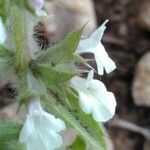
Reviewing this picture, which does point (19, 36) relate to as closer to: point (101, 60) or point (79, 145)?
point (101, 60)

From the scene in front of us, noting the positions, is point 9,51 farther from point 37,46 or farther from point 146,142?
point 146,142

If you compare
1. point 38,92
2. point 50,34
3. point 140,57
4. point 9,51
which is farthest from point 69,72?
point 140,57

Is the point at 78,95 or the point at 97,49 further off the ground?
the point at 97,49

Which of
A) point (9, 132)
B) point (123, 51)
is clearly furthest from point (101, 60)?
point (123, 51)

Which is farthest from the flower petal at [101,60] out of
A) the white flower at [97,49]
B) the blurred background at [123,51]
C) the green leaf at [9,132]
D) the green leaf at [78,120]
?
the blurred background at [123,51]

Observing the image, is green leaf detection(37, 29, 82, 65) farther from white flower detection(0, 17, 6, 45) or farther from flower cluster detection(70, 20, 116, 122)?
white flower detection(0, 17, 6, 45)
